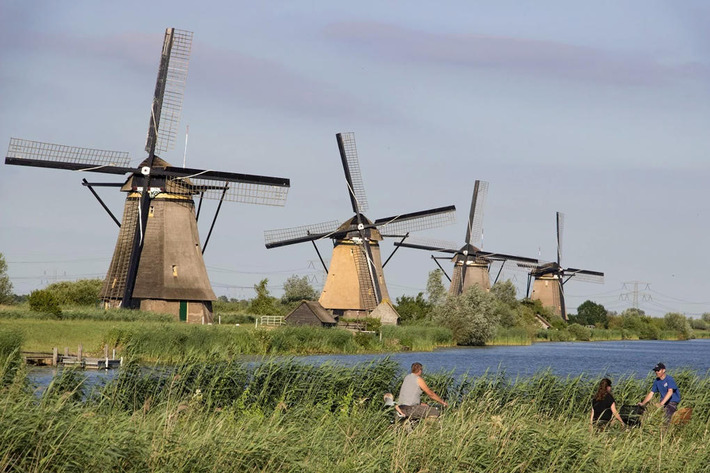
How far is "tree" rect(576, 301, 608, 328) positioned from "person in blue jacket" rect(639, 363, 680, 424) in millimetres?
85156

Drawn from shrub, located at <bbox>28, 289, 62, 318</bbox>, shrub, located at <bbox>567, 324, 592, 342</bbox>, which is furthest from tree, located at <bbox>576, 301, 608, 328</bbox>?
shrub, located at <bbox>28, 289, 62, 318</bbox>

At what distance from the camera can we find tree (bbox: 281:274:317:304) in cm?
8838

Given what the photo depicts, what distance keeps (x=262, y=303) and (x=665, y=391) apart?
4673 centimetres

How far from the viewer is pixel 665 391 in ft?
48.5

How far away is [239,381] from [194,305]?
23.2 meters

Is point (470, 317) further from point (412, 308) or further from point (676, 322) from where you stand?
point (676, 322)

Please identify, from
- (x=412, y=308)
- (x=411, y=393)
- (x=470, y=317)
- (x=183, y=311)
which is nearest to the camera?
(x=411, y=393)

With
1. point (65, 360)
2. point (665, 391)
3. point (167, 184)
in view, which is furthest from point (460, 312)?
point (665, 391)

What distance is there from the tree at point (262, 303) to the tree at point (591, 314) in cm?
4739

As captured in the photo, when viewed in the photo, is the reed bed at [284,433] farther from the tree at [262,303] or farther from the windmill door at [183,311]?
the tree at [262,303]

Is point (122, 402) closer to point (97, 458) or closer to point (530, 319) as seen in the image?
point (97, 458)

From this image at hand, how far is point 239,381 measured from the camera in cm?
1556

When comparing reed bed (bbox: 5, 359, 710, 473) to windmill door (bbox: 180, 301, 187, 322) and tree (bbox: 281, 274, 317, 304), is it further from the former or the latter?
tree (bbox: 281, 274, 317, 304)

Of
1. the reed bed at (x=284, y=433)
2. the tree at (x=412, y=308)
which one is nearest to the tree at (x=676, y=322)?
the tree at (x=412, y=308)
